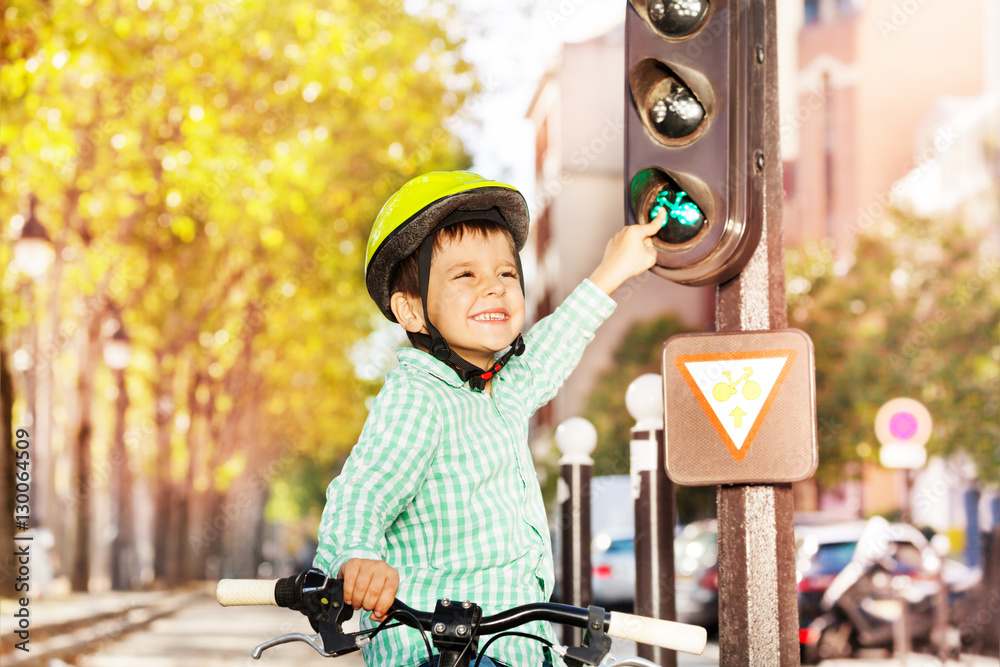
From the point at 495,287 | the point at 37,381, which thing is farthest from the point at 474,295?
the point at 37,381

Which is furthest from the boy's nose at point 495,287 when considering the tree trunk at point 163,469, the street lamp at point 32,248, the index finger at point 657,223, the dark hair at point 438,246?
the tree trunk at point 163,469

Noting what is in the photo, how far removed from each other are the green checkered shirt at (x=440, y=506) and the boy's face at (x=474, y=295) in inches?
3.8

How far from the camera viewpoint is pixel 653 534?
408 cm

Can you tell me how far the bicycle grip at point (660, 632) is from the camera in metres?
1.83

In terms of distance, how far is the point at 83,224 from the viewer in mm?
15758

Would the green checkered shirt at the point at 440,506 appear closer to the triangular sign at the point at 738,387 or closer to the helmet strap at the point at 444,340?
the helmet strap at the point at 444,340

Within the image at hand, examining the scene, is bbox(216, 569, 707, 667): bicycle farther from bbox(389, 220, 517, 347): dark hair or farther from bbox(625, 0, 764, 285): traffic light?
bbox(625, 0, 764, 285): traffic light

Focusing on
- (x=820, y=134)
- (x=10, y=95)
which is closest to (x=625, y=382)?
(x=820, y=134)

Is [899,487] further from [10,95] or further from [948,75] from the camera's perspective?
[10,95]

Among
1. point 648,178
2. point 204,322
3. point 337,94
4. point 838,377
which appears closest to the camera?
point 648,178

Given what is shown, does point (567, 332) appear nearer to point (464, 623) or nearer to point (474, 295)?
point (474, 295)

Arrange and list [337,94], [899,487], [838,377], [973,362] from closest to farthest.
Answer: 1. [337,94]
2. [973,362]
3. [838,377]
4. [899,487]

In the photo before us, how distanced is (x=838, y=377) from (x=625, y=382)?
10380mm

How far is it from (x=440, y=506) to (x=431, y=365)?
317mm
